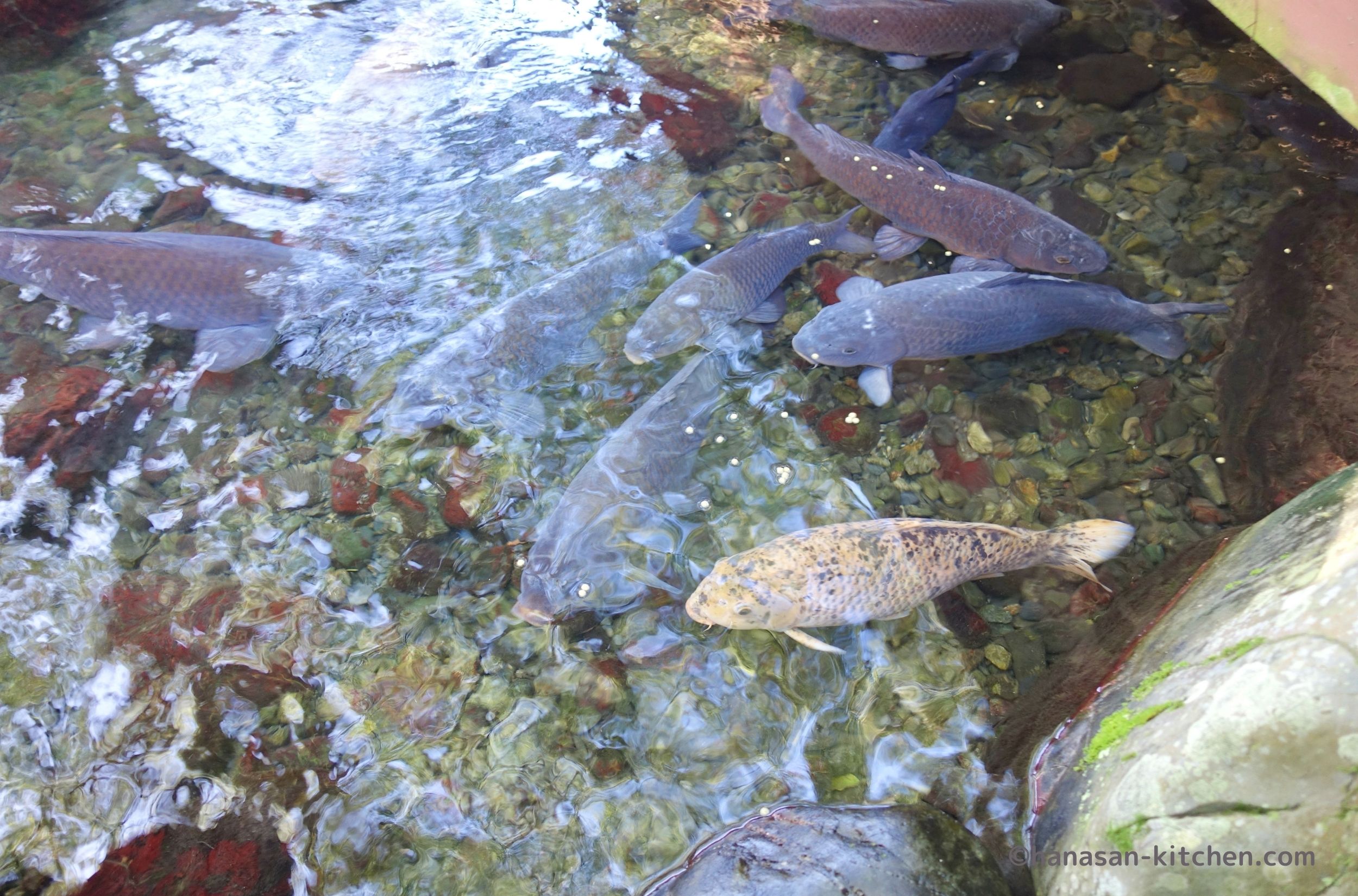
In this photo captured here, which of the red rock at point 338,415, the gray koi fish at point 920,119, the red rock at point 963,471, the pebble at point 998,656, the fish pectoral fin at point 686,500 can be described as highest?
the gray koi fish at point 920,119

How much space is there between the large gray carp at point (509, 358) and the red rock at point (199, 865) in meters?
1.92

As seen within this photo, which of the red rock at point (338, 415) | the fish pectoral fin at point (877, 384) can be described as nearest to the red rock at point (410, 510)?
the red rock at point (338, 415)

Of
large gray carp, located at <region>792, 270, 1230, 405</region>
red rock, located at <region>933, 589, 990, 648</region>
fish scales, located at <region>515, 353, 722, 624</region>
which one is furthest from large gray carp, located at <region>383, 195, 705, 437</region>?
red rock, located at <region>933, 589, 990, 648</region>

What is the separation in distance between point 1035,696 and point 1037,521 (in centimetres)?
92

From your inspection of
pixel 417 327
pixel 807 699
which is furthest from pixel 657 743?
pixel 417 327

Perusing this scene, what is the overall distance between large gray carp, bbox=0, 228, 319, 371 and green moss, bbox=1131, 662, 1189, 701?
4439 millimetres

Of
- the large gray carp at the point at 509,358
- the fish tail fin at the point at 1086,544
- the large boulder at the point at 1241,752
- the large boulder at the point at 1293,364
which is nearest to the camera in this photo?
the large boulder at the point at 1241,752

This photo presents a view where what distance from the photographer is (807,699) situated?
3.20m

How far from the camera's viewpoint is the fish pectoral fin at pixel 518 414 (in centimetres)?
403

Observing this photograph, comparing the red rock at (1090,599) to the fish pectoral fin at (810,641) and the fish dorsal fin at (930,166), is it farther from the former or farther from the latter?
the fish dorsal fin at (930,166)

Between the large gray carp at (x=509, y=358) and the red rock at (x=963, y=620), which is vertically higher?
the large gray carp at (x=509, y=358)

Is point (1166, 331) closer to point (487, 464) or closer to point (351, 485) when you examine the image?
point (487, 464)

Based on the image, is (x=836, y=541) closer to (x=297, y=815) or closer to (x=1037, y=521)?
(x=1037, y=521)

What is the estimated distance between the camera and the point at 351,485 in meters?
3.89
